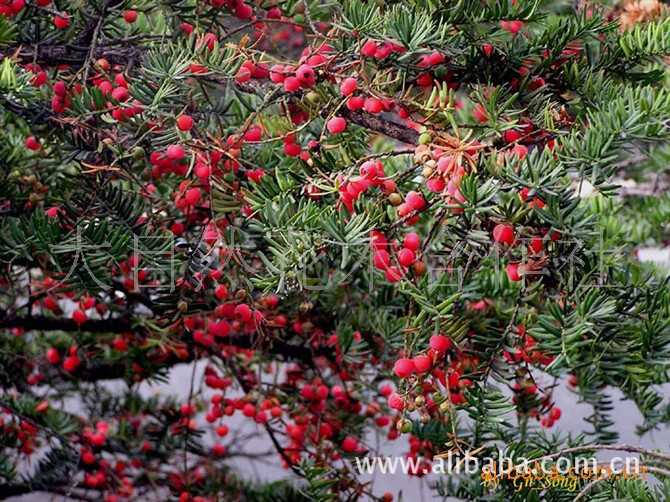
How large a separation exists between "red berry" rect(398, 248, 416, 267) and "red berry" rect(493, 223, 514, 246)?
0.09 meters

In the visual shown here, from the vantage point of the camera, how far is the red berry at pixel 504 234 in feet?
2.50

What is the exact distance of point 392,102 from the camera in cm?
84

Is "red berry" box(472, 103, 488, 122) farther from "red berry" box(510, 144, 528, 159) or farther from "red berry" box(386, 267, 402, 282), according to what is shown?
"red berry" box(386, 267, 402, 282)

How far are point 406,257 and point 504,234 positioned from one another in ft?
0.34

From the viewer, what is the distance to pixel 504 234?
2.50 ft

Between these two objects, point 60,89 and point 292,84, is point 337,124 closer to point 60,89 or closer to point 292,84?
point 292,84

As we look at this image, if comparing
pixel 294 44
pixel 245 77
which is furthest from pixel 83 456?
pixel 294 44

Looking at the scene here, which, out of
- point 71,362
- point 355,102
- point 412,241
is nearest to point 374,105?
point 355,102

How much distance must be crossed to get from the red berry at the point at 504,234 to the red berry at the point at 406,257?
9 cm

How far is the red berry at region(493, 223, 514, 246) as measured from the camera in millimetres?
763

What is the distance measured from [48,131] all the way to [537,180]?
74 centimetres

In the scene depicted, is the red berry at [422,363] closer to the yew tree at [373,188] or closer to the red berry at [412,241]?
the yew tree at [373,188]

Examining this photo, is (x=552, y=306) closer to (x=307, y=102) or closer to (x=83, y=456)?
(x=307, y=102)

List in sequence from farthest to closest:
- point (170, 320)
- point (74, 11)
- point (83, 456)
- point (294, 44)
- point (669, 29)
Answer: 1. point (294, 44)
2. point (83, 456)
3. point (74, 11)
4. point (170, 320)
5. point (669, 29)
